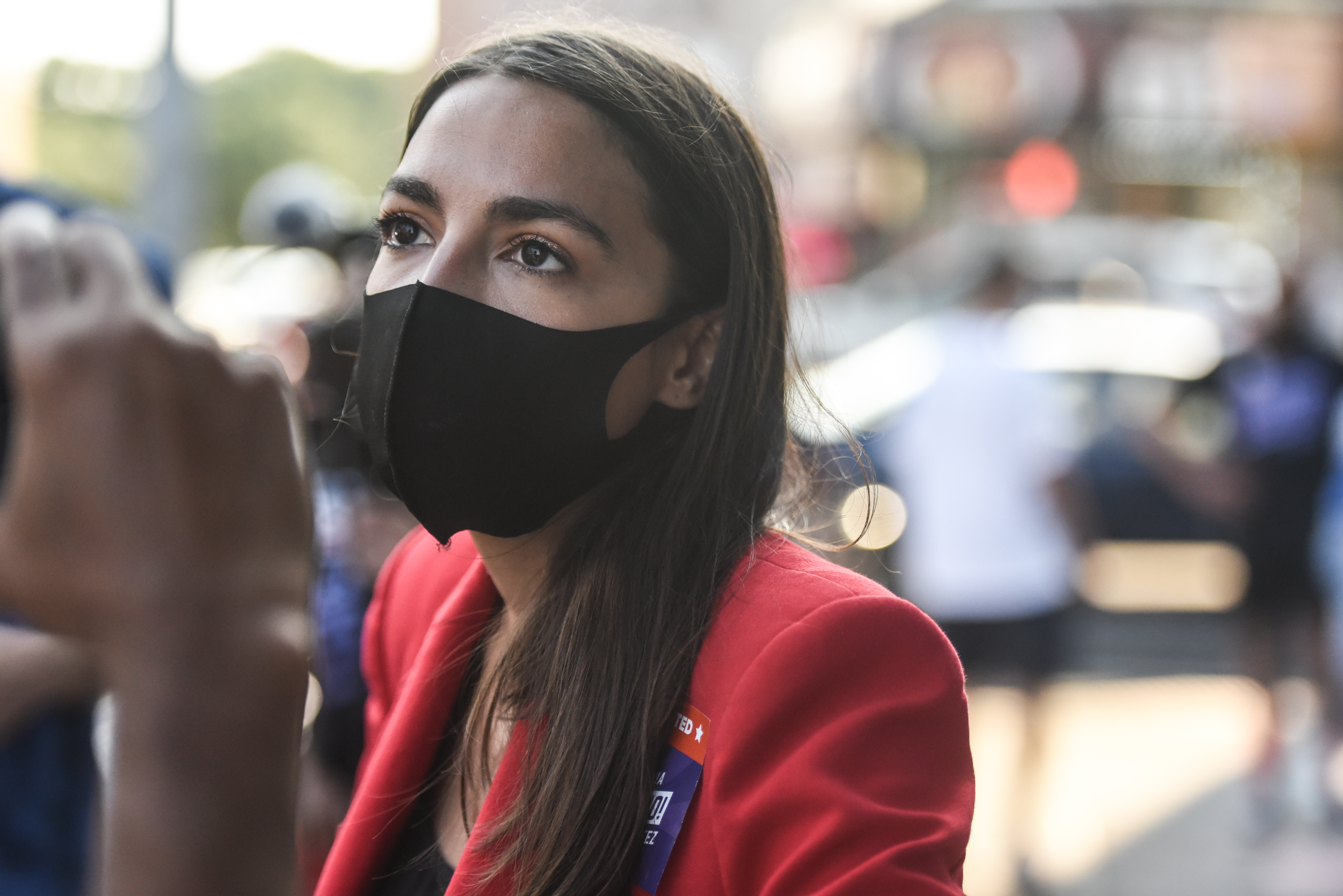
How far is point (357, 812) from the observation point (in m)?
1.69

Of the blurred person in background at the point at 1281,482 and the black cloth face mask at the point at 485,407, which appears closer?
the black cloth face mask at the point at 485,407

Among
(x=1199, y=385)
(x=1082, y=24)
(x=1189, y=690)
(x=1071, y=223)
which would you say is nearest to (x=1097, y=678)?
(x=1189, y=690)

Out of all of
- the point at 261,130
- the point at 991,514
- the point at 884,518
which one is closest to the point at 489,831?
the point at 991,514

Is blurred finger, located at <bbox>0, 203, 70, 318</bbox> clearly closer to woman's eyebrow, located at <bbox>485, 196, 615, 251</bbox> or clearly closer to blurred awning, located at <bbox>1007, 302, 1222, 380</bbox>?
woman's eyebrow, located at <bbox>485, 196, 615, 251</bbox>

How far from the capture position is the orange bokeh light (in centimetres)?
2389

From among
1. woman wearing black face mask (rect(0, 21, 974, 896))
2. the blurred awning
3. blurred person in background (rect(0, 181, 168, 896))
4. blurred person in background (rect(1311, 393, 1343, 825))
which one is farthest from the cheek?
the blurred awning

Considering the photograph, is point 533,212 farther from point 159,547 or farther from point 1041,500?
point 1041,500

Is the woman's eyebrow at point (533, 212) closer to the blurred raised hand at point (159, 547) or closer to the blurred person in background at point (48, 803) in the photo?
the blurred person in background at point (48, 803)

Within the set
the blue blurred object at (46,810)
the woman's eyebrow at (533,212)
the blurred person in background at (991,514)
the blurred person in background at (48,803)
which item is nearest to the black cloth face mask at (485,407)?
the woman's eyebrow at (533,212)

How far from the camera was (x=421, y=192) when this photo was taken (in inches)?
60.9

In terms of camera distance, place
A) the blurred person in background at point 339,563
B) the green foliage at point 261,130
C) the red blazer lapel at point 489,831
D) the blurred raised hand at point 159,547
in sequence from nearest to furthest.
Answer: the blurred raised hand at point 159,547
the red blazer lapel at point 489,831
the blurred person in background at point 339,563
the green foliage at point 261,130

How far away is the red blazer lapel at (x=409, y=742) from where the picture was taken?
165 centimetres

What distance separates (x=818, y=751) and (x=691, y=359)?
2.10 feet

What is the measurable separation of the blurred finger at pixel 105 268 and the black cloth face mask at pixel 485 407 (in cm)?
91
